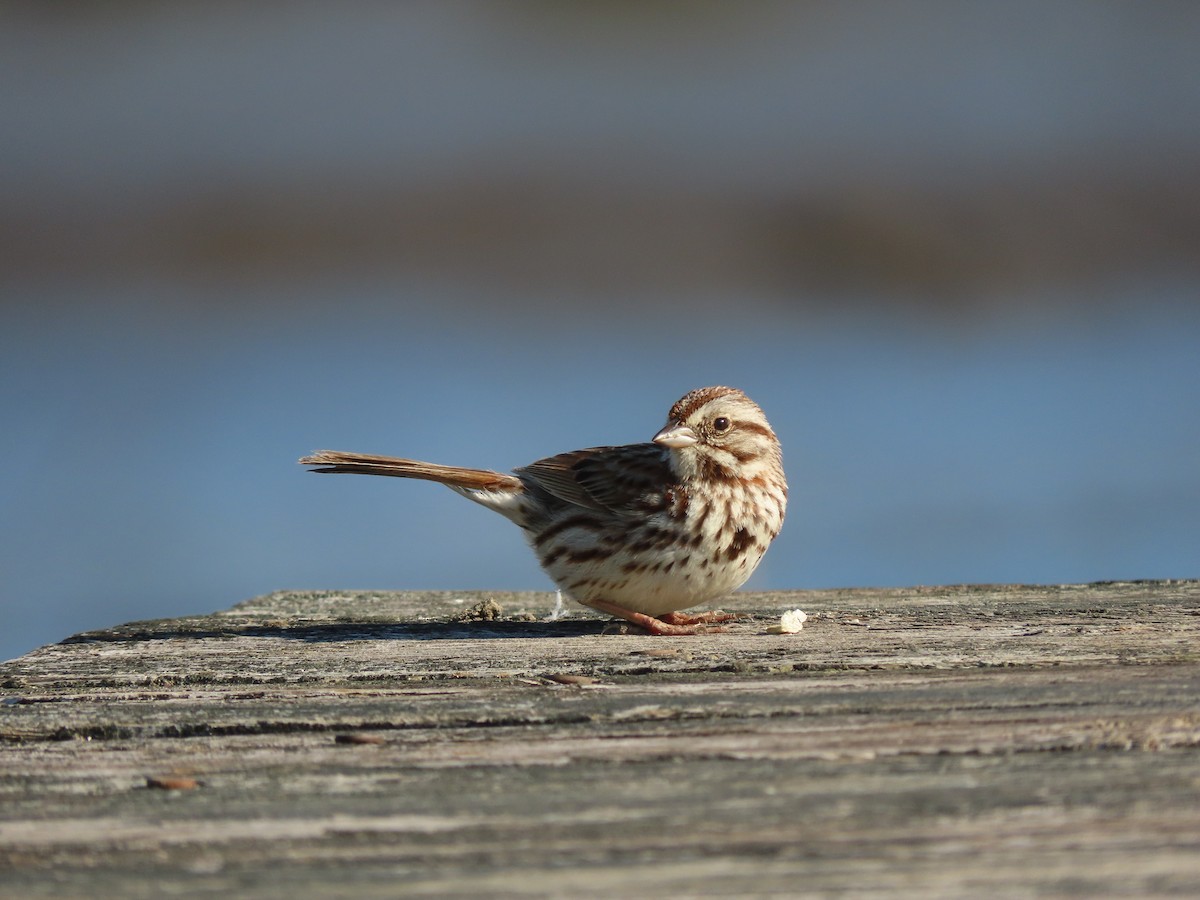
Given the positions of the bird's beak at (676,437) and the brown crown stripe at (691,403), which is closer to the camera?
the bird's beak at (676,437)

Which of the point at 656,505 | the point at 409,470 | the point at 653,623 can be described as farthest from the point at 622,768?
the point at 409,470

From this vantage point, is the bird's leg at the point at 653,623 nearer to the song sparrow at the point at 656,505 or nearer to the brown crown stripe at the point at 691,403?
the song sparrow at the point at 656,505

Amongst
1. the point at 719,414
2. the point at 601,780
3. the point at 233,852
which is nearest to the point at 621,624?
the point at 719,414

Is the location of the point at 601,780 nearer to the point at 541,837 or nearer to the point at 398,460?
the point at 541,837

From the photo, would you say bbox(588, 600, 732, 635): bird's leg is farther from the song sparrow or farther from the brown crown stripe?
the brown crown stripe

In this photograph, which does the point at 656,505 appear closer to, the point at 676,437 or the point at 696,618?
the point at 676,437

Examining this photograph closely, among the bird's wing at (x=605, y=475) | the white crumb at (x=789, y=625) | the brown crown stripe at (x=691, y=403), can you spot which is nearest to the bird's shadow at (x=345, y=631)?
the white crumb at (x=789, y=625)
